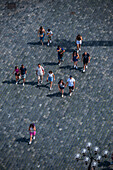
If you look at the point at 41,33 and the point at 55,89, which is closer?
the point at 55,89

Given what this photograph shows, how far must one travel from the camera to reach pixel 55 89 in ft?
127

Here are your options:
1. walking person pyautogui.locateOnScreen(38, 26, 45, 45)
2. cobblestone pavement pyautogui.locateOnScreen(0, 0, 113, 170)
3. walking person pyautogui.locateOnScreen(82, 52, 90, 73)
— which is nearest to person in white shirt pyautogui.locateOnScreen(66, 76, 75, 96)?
cobblestone pavement pyautogui.locateOnScreen(0, 0, 113, 170)

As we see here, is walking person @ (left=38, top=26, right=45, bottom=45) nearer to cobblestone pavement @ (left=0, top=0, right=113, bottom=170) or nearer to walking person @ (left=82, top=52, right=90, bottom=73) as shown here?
cobblestone pavement @ (left=0, top=0, right=113, bottom=170)

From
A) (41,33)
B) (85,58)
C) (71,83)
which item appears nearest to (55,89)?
(71,83)

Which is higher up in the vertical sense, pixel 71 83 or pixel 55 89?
pixel 71 83

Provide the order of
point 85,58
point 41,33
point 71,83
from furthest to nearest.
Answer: point 41,33 < point 85,58 < point 71,83

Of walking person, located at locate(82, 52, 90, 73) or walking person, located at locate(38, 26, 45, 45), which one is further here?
walking person, located at locate(38, 26, 45, 45)

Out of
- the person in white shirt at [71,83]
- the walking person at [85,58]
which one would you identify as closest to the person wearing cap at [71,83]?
the person in white shirt at [71,83]

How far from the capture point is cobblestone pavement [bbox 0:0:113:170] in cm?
3512

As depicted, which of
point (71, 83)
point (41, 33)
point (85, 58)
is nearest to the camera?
point (71, 83)

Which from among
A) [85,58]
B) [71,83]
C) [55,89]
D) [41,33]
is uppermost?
[41,33]

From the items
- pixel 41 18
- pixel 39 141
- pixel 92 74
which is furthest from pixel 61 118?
pixel 41 18

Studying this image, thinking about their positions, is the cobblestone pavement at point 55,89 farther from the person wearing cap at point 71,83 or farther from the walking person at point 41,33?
the person wearing cap at point 71,83

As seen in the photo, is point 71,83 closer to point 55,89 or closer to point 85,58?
point 55,89
